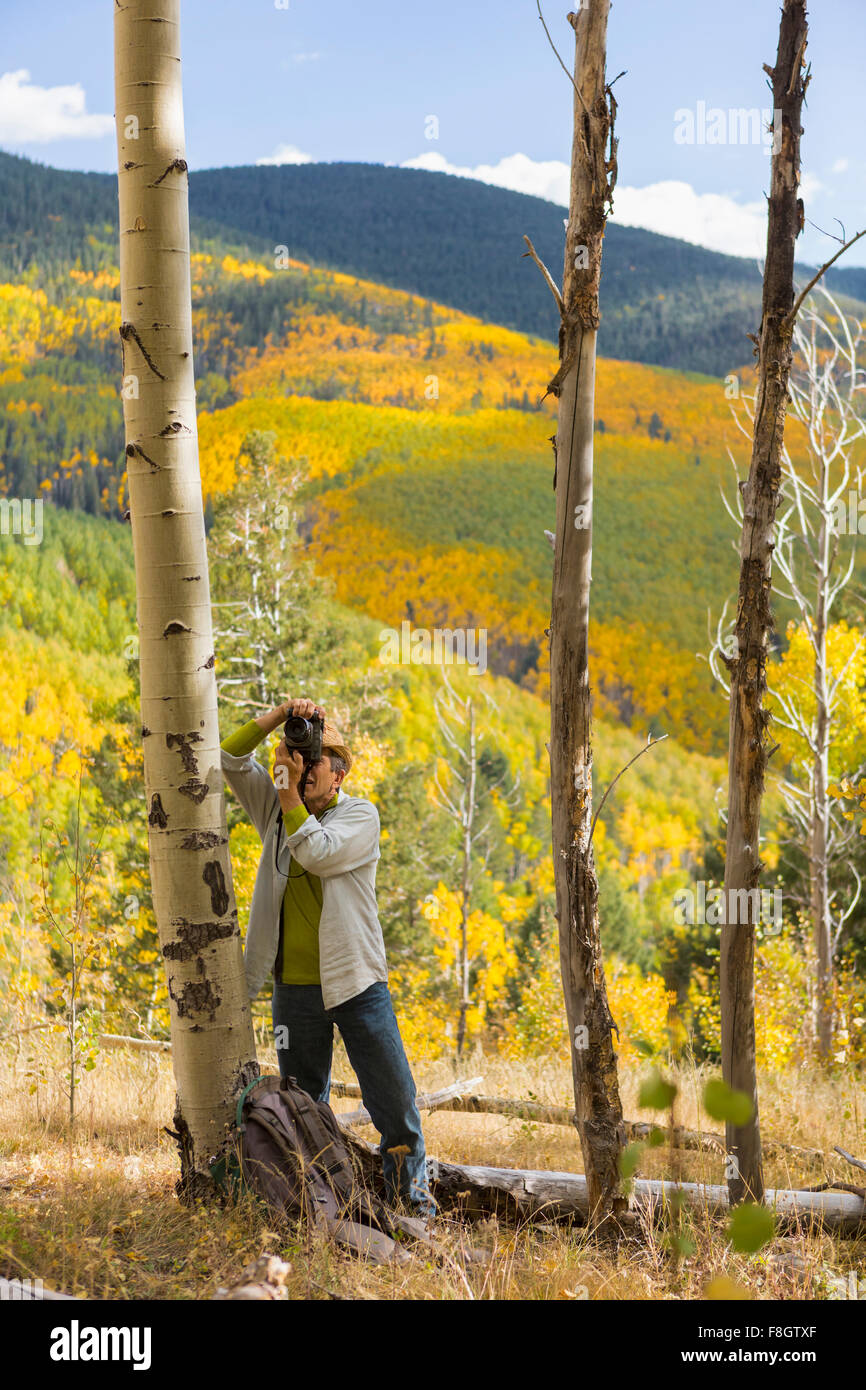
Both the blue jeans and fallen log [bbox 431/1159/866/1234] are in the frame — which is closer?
the blue jeans

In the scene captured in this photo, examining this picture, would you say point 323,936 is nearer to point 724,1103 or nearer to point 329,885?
point 329,885

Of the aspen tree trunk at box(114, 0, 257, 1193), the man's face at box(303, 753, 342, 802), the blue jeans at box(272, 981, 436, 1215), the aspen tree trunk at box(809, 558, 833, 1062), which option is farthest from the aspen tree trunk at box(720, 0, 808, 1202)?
the aspen tree trunk at box(809, 558, 833, 1062)

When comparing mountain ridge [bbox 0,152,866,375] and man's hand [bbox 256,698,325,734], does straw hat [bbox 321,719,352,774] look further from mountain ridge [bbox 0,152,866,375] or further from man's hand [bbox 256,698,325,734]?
mountain ridge [bbox 0,152,866,375]

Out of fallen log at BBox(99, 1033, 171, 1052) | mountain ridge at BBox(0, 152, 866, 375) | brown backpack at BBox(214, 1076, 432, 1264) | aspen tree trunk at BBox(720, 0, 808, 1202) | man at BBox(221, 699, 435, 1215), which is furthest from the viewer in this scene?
mountain ridge at BBox(0, 152, 866, 375)

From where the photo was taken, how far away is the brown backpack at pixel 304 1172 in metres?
2.83

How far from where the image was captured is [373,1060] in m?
3.20

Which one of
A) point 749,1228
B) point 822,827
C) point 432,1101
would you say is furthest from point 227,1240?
point 822,827

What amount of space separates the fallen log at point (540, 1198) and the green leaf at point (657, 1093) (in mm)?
2611

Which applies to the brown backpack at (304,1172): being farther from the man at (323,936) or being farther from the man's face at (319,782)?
the man's face at (319,782)

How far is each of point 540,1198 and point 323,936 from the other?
52.1 inches

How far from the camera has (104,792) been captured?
821 inches

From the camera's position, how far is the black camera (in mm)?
3182

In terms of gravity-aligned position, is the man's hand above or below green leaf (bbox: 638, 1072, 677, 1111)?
above

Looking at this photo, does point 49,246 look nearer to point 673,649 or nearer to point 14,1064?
point 673,649
